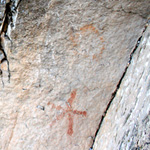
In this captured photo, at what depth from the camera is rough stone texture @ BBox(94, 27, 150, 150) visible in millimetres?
660

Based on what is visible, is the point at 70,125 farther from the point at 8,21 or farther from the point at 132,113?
the point at 8,21

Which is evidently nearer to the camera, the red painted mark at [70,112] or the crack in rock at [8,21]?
the crack in rock at [8,21]

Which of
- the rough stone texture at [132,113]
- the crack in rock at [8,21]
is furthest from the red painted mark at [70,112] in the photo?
the crack in rock at [8,21]

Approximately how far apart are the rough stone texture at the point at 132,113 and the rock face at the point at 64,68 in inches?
1.8

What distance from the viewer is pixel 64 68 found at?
90 centimetres

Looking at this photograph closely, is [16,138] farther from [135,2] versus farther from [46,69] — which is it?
[135,2]

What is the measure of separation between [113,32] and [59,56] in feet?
0.81

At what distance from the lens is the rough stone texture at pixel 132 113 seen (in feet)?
2.17

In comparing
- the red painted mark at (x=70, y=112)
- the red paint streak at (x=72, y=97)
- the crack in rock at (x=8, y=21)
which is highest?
the crack in rock at (x=8, y=21)

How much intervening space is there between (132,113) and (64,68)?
1.09 ft

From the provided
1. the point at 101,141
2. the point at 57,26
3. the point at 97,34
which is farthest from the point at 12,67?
the point at 101,141

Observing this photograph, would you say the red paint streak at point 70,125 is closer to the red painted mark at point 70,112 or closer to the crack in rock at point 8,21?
the red painted mark at point 70,112

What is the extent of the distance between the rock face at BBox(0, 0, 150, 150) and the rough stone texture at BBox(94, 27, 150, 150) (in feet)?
0.15

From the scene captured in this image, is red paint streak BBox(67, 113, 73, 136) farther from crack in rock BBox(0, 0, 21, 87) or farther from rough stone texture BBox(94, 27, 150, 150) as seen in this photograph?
crack in rock BBox(0, 0, 21, 87)
